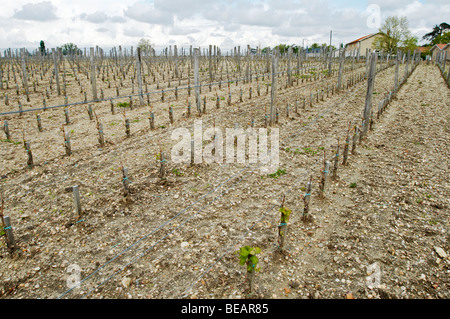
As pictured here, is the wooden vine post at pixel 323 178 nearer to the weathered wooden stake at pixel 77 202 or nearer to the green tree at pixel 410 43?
the weathered wooden stake at pixel 77 202

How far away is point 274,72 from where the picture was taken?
430 inches

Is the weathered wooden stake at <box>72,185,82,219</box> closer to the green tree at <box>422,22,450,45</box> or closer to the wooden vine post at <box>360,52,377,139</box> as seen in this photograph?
the wooden vine post at <box>360,52,377,139</box>

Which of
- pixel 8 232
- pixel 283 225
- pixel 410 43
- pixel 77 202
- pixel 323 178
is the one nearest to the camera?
pixel 283 225

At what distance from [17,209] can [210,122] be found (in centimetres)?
713

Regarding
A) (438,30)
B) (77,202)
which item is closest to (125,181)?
(77,202)

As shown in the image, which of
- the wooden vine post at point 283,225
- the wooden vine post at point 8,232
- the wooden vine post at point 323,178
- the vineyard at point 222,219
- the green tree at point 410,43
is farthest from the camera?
the green tree at point 410,43

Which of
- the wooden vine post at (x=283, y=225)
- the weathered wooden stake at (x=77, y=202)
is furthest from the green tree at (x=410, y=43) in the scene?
the weathered wooden stake at (x=77, y=202)

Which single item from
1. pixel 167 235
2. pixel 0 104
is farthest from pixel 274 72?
pixel 0 104

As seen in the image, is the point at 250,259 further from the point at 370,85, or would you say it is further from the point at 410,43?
the point at 410,43

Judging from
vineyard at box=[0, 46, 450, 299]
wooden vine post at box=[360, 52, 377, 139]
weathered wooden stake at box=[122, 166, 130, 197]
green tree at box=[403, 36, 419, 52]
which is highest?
green tree at box=[403, 36, 419, 52]

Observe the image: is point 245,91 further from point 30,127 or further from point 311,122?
point 30,127

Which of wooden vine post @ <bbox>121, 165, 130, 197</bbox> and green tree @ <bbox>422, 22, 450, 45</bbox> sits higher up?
green tree @ <bbox>422, 22, 450, 45</bbox>

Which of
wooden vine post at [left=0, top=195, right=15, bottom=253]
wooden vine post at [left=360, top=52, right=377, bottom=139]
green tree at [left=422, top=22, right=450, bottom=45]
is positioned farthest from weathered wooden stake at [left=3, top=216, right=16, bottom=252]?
green tree at [left=422, top=22, right=450, bottom=45]

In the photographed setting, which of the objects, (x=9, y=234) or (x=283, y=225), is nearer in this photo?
(x=283, y=225)
